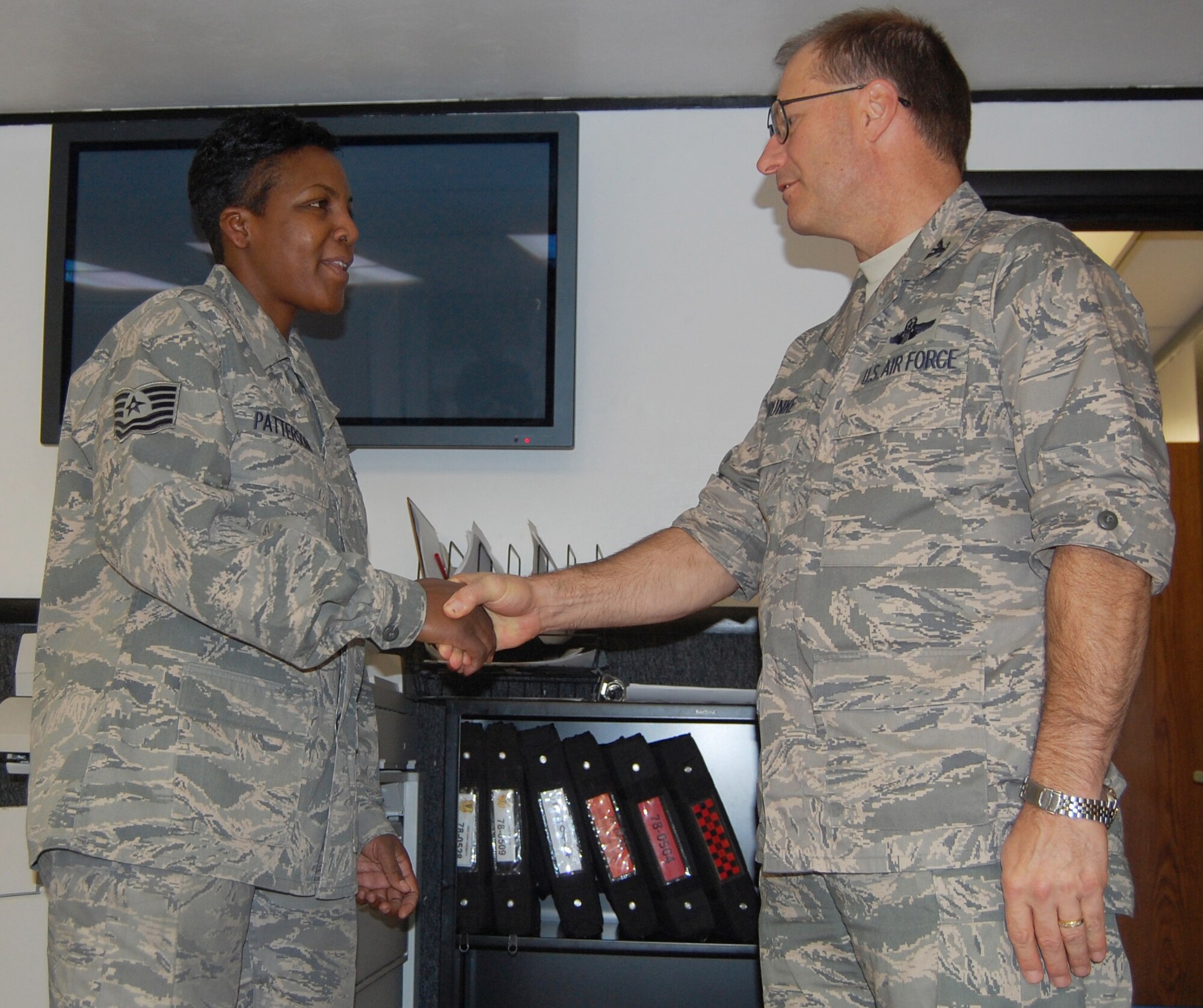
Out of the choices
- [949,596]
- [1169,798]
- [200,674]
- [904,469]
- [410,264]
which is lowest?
[1169,798]

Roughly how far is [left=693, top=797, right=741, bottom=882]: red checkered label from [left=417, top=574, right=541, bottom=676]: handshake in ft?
2.08

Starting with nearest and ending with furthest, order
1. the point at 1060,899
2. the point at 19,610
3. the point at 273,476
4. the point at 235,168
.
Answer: the point at 1060,899, the point at 273,476, the point at 235,168, the point at 19,610

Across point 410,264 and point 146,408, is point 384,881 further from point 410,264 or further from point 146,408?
point 410,264

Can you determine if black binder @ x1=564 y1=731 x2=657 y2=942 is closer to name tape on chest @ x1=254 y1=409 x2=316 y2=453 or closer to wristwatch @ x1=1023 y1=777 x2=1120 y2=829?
name tape on chest @ x1=254 y1=409 x2=316 y2=453

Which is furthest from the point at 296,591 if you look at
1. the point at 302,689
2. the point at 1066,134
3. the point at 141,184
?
the point at 1066,134

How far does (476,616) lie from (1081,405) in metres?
0.92

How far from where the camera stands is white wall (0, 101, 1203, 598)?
259 centimetres

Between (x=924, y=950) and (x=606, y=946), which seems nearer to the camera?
(x=924, y=950)

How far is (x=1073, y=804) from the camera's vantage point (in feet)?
3.54

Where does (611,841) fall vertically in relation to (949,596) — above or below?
below

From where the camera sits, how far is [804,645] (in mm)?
1325

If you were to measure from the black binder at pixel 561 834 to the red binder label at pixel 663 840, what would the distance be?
0.13m

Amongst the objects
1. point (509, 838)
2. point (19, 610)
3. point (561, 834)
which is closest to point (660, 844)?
point (561, 834)

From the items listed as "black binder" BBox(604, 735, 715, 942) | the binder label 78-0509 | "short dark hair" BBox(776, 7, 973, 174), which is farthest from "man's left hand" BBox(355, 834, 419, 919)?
"short dark hair" BBox(776, 7, 973, 174)
